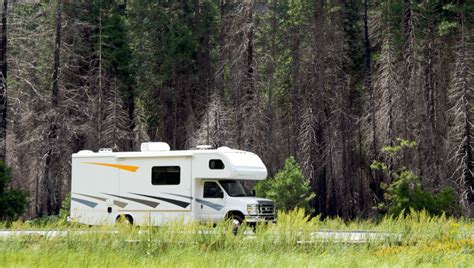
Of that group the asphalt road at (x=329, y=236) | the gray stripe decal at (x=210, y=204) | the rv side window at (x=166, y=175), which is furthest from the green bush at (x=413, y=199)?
the asphalt road at (x=329, y=236)

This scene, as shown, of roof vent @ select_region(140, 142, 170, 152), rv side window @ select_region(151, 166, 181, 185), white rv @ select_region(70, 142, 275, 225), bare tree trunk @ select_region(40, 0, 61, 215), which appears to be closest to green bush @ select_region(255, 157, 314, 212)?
white rv @ select_region(70, 142, 275, 225)

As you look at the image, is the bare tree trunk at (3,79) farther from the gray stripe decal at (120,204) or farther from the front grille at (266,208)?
the front grille at (266,208)

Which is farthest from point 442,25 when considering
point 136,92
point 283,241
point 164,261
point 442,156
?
point 164,261

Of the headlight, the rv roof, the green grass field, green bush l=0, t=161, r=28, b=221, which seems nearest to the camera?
the green grass field

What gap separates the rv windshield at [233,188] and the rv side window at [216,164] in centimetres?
59

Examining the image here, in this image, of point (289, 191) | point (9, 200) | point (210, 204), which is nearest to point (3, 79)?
Answer: point (9, 200)

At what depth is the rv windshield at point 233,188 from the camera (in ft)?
75.3

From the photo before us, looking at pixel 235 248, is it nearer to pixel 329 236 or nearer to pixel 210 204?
pixel 329 236

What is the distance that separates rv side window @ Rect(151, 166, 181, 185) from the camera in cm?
2319

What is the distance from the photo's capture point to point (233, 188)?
2320 centimetres

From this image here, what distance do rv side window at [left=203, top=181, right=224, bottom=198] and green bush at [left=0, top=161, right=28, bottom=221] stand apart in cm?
1051

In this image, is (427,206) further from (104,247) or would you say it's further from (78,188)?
(104,247)

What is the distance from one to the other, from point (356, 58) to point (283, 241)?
30.8 meters

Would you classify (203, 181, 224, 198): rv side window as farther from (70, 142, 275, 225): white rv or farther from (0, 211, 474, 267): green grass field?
(0, 211, 474, 267): green grass field
